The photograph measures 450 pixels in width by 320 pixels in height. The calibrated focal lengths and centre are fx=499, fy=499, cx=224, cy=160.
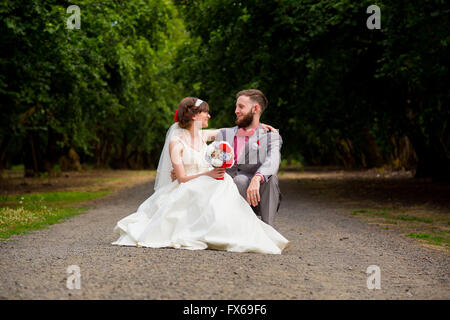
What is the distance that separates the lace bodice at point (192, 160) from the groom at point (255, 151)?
15.5 inches

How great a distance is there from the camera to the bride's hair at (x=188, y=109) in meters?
6.46

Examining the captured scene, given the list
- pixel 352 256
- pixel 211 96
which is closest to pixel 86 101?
pixel 211 96

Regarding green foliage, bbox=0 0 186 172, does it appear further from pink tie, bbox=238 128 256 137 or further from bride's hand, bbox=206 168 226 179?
bride's hand, bbox=206 168 226 179

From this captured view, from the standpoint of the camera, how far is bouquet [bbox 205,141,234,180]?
5855 mm

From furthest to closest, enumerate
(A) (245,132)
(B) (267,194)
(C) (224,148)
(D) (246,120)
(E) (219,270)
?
1. (A) (245,132)
2. (D) (246,120)
3. (B) (267,194)
4. (C) (224,148)
5. (E) (219,270)

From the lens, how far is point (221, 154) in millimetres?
5883

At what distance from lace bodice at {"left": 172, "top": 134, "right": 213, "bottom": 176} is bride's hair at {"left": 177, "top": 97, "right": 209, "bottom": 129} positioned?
0.22m

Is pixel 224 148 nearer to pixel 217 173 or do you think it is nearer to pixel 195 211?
pixel 217 173

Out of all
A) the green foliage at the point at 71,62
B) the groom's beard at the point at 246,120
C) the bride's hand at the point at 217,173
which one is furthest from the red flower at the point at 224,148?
the green foliage at the point at 71,62

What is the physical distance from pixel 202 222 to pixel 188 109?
1.49 m

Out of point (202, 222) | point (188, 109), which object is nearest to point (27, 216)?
point (188, 109)

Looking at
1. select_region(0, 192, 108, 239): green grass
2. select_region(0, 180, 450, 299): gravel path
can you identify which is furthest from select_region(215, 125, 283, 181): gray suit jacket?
select_region(0, 192, 108, 239): green grass

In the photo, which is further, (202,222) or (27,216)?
(27,216)
